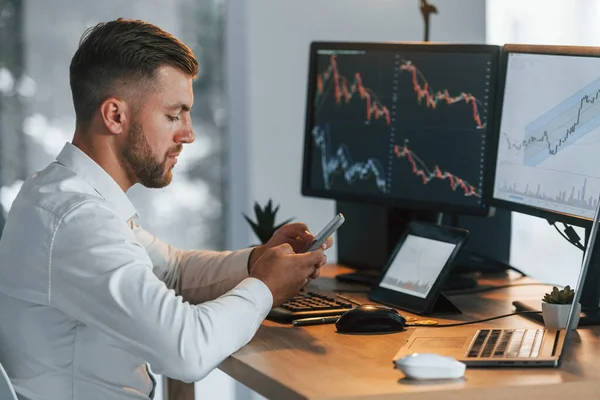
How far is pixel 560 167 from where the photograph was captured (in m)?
1.75

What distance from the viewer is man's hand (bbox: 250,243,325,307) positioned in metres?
1.54

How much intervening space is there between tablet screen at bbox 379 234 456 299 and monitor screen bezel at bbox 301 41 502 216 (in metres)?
0.14

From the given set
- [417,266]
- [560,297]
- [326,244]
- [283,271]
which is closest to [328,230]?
[326,244]

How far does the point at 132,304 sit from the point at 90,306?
0.26 feet

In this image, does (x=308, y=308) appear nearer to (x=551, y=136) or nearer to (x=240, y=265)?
(x=240, y=265)

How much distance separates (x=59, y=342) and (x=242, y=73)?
1944 millimetres

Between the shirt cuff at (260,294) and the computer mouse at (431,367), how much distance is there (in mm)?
287

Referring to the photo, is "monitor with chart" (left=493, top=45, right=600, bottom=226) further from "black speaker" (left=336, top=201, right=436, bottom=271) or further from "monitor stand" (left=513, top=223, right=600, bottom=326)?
"black speaker" (left=336, top=201, right=436, bottom=271)

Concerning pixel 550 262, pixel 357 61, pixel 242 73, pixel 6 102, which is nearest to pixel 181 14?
pixel 242 73

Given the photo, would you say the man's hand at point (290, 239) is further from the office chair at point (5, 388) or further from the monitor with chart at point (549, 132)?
the office chair at point (5, 388)

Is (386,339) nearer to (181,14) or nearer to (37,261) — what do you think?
(37,261)

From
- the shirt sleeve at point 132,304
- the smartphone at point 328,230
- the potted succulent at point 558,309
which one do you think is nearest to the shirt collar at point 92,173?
the shirt sleeve at point 132,304

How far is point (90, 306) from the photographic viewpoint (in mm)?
1370

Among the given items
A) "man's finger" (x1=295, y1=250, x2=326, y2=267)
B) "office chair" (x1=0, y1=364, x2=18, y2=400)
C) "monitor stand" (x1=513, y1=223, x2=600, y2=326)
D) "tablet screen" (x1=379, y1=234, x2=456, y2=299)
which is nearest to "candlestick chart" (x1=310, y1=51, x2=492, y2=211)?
"tablet screen" (x1=379, y1=234, x2=456, y2=299)
